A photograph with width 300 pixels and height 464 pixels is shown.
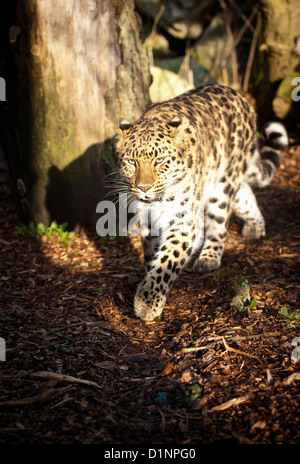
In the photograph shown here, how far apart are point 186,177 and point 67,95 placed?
187 cm

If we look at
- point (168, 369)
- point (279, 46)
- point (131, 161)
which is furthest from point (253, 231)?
point (279, 46)

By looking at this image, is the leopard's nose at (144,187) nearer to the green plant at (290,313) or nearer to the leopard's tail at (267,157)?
the green plant at (290,313)

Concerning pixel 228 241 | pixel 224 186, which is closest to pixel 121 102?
pixel 224 186

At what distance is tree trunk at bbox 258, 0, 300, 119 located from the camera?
8047 millimetres

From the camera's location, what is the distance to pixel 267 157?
6.97 m

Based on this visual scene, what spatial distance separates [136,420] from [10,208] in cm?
481

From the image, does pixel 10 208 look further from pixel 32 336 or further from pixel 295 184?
pixel 295 184

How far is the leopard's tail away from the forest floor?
44.9 inches

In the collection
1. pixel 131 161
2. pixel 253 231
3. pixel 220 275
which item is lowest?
pixel 253 231

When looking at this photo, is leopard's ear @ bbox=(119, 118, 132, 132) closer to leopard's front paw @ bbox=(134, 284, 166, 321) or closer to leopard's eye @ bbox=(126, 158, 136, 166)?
leopard's eye @ bbox=(126, 158, 136, 166)

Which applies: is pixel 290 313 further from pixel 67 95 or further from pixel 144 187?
pixel 67 95

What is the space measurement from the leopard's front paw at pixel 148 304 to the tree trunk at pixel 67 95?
1.91 meters

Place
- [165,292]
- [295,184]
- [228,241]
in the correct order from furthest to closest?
[295,184] → [228,241] → [165,292]

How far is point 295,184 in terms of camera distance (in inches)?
297
